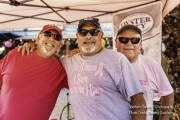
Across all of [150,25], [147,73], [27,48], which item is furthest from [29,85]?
[150,25]

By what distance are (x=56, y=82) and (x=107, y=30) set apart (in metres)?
8.70

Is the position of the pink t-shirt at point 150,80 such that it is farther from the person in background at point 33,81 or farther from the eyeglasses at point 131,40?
the person in background at point 33,81

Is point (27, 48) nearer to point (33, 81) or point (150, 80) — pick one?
point (33, 81)

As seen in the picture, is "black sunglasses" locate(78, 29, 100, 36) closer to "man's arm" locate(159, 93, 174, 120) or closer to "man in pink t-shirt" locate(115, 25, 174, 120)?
"man in pink t-shirt" locate(115, 25, 174, 120)

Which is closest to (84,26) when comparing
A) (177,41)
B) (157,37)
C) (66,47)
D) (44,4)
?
(157,37)

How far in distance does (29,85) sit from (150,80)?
1.11 meters

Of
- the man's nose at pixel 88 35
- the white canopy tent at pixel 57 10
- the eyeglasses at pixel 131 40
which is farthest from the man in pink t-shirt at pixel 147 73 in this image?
the white canopy tent at pixel 57 10

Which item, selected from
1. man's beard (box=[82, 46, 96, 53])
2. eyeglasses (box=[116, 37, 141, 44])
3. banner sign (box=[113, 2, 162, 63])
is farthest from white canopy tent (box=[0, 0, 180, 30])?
man's beard (box=[82, 46, 96, 53])

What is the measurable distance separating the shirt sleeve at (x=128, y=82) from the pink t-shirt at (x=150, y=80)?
19 centimetres

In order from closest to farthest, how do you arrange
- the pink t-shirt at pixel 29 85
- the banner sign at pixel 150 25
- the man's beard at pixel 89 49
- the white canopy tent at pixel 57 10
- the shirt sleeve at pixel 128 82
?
1. the shirt sleeve at pixel 128 82
2. the man's beard at pixel 89 49
3. the pink t-shirt at pixel 29 85
4. the banner sign at pixel 150 25
5. the white canopy tent at pixel 57 10

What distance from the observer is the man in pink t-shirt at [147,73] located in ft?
5.95

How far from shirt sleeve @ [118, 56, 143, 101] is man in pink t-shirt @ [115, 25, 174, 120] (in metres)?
0.19

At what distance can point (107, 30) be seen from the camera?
1064 cm

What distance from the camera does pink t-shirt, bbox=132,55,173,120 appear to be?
1.81 m
